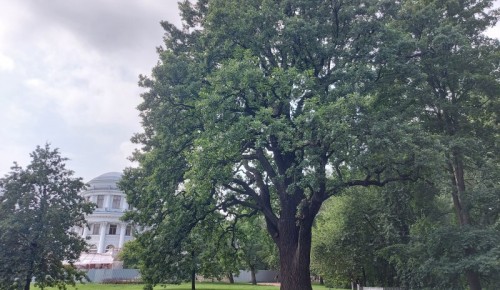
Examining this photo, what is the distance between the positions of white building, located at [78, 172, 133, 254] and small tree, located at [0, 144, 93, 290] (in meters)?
47.6

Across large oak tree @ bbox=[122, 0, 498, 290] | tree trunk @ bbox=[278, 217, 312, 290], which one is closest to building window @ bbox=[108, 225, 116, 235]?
large oak tree @ bbox=[122, 0, 498, 290]

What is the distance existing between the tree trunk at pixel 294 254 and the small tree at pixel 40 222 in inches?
373

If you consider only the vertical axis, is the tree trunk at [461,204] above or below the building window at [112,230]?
below

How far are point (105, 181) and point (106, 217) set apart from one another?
6.24 m

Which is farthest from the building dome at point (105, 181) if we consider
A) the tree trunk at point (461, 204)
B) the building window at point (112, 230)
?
the tree trunk at point (461, 204)

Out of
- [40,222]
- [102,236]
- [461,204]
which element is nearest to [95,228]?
[102,236]

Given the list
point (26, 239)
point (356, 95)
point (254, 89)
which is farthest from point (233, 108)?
point (26, 239)

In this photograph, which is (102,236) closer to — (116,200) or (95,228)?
(95,228)

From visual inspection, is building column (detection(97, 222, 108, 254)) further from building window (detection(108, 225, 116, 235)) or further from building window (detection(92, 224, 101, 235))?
building window (detection(108, 225, 116, 235))

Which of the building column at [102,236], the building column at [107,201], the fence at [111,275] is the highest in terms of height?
the building column at [107,201]

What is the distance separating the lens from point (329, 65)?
17656 millimetres

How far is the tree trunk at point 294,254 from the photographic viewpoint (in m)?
16.5

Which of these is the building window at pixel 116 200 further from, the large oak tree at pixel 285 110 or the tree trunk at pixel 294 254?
the tree trunk at pixel 294 254

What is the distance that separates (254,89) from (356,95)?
4013 millimetres
